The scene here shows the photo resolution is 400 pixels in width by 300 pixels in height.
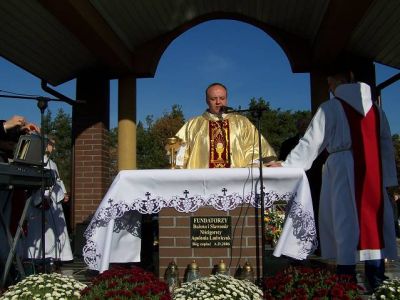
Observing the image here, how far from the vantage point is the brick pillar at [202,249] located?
14.2 ft

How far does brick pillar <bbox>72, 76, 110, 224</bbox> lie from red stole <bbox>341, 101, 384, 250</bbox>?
202 inches

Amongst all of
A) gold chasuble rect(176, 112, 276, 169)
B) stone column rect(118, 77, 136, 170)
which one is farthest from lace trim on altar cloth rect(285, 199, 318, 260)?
stone column rect(118, 77, 136, 170)

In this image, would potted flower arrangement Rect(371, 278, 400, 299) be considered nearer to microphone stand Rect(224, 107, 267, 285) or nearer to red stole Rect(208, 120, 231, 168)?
microphone stand Rect(224, 107, 267, 285)

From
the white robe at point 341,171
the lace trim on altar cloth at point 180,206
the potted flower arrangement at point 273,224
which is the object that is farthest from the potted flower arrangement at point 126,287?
the potted flower arrangement at point 273,224

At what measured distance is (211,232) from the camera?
4.33m

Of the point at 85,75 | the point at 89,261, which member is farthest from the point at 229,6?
the point at 89,261

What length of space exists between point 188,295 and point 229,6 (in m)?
6.01

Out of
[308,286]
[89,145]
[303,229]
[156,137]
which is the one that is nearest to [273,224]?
[89,145]

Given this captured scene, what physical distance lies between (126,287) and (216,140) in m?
2.47

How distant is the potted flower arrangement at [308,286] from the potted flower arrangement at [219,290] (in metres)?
0.10

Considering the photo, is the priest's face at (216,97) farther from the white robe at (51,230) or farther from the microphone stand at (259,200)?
the white robe at (51,230)

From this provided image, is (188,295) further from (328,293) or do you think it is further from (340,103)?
(340,103)

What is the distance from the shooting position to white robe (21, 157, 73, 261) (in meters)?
6.10

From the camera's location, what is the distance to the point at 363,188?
3.92 metres
